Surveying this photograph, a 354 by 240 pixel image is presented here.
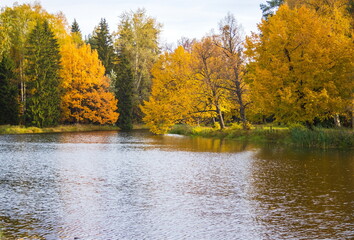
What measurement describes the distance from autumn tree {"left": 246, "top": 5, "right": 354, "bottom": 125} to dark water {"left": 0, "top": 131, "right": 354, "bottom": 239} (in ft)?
29.9

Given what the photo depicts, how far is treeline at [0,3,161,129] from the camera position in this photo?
56.7m

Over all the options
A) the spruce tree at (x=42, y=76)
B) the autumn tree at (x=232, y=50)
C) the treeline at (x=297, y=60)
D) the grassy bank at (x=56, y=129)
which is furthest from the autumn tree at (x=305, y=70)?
the spruce tree at (x=42, y=76)

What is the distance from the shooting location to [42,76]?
5812 cm

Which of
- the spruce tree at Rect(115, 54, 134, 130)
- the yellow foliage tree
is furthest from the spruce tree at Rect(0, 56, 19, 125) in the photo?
the spruce tree at Rect(115, 54, 134, 130)

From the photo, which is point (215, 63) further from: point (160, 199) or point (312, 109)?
point (160, 199)

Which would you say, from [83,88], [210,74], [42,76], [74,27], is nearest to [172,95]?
[210,74]

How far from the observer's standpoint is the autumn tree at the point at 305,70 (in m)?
30.9

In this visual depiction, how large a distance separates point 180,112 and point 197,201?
33592 millimetres

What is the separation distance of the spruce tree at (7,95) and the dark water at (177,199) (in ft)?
118

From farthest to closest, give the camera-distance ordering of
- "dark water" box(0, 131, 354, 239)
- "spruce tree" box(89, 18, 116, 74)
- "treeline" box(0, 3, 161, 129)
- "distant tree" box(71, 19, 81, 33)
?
1. "distant tree" box(71, 19, 81, 33)
2. "spruce tree" box(89, 18, 116, 74)
3. "treeline" box(0, 3, 161, 129)
4. "dark water" box(0, 131, 354, 239)

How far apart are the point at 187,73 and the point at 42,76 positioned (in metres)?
21.5

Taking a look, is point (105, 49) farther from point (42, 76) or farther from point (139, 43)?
point (42, 76)

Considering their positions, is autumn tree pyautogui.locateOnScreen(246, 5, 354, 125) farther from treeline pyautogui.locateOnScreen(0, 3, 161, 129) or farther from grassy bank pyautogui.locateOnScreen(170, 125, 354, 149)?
treeline pyautogui.locateOnScreen(0, 3, 161, 129)

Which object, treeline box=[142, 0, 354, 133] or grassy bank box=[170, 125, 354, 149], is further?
treeline box=[142, 0, 354, 133]
